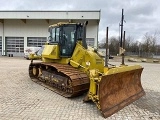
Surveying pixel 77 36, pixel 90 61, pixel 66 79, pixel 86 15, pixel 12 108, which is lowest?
pixel 12 108

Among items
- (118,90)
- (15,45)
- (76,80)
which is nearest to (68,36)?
(76,80)

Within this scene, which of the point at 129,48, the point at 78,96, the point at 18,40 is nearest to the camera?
the point at 78,96

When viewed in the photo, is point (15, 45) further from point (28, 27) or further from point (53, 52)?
point (53, 52)

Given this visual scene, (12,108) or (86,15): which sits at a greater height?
(86,15)

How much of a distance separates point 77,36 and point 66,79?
2060mm

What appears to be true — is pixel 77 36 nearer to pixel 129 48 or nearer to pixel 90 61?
pixel 90 61

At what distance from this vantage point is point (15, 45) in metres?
31.6

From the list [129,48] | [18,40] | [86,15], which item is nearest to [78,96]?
[86,15]

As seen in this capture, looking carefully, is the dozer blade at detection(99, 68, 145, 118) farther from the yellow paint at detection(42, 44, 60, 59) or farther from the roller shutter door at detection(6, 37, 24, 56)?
the roller shutter door at detection(6, 37, 24, 56)

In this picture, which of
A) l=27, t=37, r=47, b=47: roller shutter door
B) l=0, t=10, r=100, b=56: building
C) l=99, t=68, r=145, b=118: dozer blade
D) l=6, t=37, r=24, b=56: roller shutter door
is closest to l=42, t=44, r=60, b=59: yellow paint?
l=99, t=68, r=145, b=118: dozer blade

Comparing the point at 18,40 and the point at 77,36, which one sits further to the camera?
the point at 18,40

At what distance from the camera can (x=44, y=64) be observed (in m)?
8.50

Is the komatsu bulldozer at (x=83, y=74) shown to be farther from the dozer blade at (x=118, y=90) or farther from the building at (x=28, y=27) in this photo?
the building at (x=28, y=27)

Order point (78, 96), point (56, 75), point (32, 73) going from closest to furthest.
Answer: point (78, 96) < point (56, 75) < point (32, 73)
